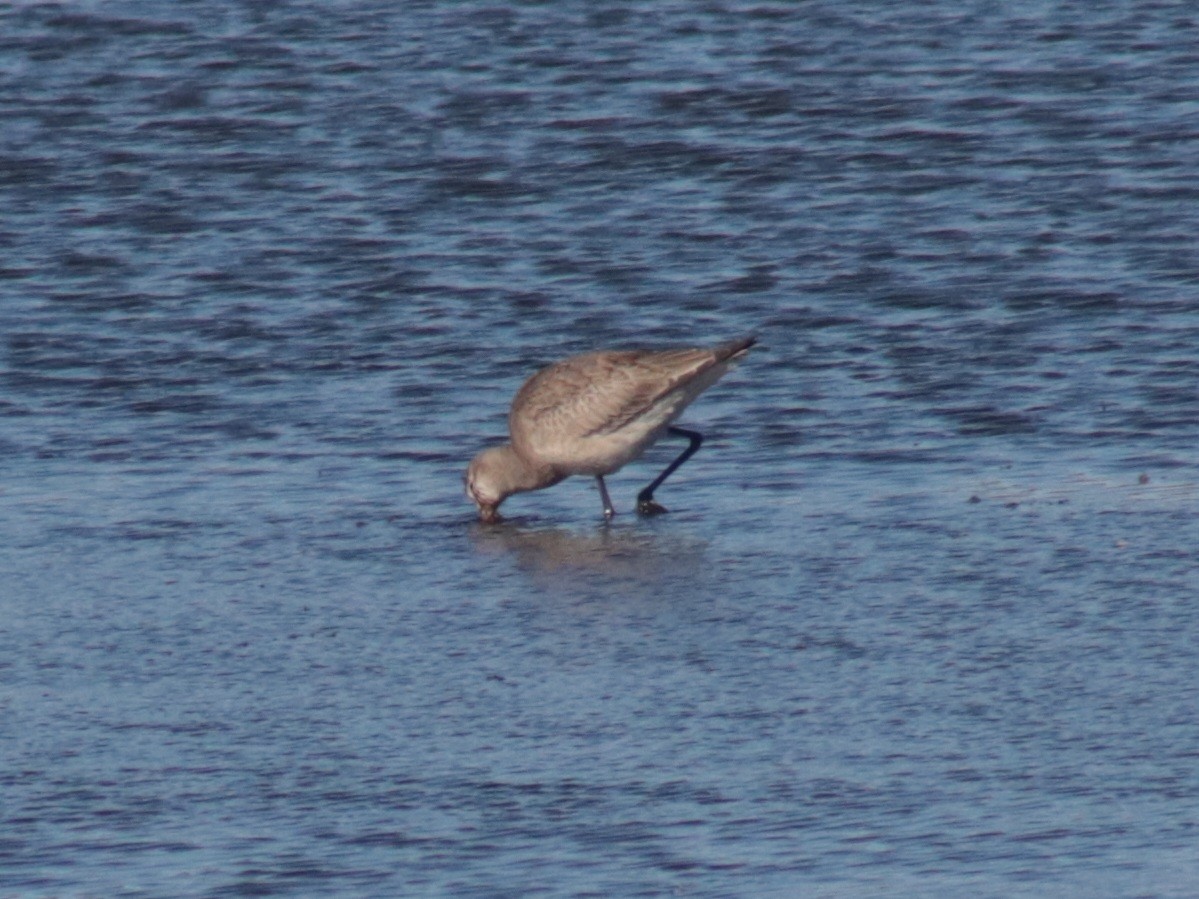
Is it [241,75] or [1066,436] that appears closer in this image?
[1066,436]

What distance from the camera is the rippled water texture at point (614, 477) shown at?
525 cm

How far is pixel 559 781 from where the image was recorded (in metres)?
5.39

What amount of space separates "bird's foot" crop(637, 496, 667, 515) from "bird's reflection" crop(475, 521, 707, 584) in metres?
0.11

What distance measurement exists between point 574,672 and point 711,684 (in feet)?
1.04

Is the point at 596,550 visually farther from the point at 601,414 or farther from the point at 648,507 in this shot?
the point at 601,414

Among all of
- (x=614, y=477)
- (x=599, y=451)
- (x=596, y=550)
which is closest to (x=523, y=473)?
(x=599, y=451)

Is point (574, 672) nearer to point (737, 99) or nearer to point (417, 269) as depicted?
point (417, 269)

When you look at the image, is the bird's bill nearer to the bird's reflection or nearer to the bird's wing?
the bird's reflection

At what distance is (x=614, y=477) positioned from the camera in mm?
8906

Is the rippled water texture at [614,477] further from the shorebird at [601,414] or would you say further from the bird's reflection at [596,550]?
the shorebird at [601,414]

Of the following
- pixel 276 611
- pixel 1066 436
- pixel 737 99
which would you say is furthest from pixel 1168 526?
pixel 737 99

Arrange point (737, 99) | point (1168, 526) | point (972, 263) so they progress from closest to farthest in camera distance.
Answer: point (1168, 526) → point (972, 263) → point (737, 99)

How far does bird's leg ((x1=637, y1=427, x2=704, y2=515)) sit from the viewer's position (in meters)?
7.96

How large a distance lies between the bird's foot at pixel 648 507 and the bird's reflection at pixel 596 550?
0.11 m
